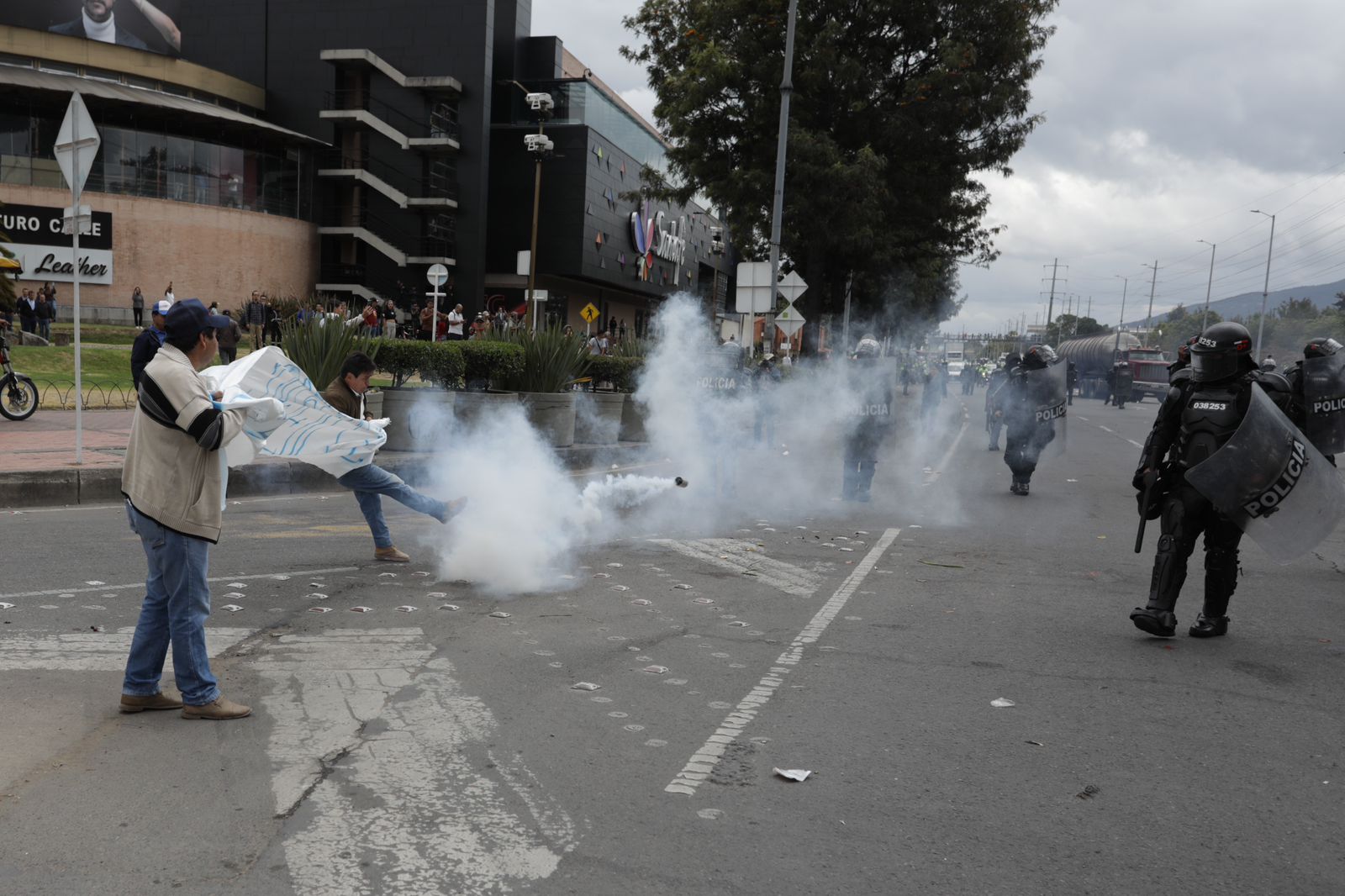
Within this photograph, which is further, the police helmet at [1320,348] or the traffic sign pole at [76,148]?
the traffic sign pole at [76,148]

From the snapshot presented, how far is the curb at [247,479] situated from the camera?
10.1 m

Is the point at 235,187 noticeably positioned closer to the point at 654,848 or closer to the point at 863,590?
the point at 863,590

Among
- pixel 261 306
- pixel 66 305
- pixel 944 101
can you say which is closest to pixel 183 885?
pixel 944 101

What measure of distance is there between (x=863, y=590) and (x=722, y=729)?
306 centimetres

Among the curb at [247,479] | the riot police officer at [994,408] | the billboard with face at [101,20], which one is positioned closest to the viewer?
the curb at [247,479]

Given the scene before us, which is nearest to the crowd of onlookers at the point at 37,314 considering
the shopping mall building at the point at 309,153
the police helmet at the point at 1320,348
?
the shopping mall building at the point at 309,153

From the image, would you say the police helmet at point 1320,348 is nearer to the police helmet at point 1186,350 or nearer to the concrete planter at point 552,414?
the police helmet at point 1186,350

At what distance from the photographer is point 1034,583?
25.2 ft

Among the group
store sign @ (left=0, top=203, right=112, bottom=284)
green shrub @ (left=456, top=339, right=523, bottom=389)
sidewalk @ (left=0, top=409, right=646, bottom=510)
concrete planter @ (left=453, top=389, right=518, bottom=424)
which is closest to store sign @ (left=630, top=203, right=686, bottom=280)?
store sign @ (left=0, top=203, right=112, bottom=284)

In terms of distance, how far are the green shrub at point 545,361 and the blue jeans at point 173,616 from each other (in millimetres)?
10001

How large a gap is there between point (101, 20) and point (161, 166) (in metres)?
7.73

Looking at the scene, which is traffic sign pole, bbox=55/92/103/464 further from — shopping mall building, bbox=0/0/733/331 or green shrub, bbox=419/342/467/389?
shopping mall building, bbox=0/0/733/331

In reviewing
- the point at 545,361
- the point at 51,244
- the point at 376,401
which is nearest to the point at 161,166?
the point at 51,244

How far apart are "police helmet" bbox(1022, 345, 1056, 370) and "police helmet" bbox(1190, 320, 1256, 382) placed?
770cm
